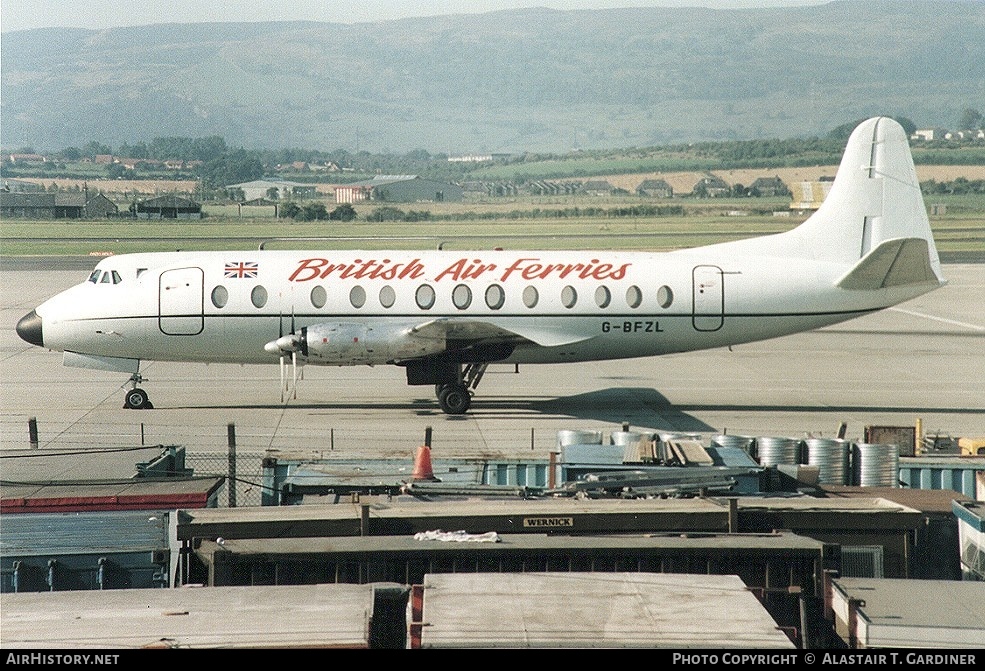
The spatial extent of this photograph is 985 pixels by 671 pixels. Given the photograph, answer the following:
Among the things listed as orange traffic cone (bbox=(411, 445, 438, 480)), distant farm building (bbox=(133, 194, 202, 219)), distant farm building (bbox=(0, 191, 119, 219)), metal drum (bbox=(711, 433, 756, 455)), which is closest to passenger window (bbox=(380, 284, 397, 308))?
metal drum (bbox=(711, 433, 756, 455))

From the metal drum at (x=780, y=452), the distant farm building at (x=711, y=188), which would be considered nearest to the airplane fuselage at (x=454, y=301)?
the metal drum at (x=780, y=452)

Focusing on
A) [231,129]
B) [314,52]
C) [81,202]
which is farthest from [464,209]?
[314,52]

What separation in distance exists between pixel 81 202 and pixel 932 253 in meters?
72.9

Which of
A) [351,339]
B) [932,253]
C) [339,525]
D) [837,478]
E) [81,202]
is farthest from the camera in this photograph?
[81,202]

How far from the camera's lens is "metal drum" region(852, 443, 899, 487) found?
17125 mm

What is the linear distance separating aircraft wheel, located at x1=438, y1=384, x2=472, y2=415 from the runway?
27 cm

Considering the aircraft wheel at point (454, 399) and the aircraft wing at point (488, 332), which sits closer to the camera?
the aircraft wing at point (488, 332)

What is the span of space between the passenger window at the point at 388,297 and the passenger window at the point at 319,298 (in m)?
1.24

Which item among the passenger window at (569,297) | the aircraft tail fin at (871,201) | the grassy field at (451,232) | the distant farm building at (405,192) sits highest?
the distant farm building at (405,192)

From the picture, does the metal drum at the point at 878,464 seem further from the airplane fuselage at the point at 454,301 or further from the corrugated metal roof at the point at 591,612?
the airplane fuselage at the point at 454,301

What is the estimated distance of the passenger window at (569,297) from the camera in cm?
2631

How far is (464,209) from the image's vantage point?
270ft

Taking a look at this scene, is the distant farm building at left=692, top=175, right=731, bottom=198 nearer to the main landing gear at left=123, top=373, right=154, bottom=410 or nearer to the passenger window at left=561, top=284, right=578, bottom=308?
the passenger window at left=561, top=284, right=578, bottom=308

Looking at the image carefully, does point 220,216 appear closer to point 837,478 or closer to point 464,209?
point 464,209
